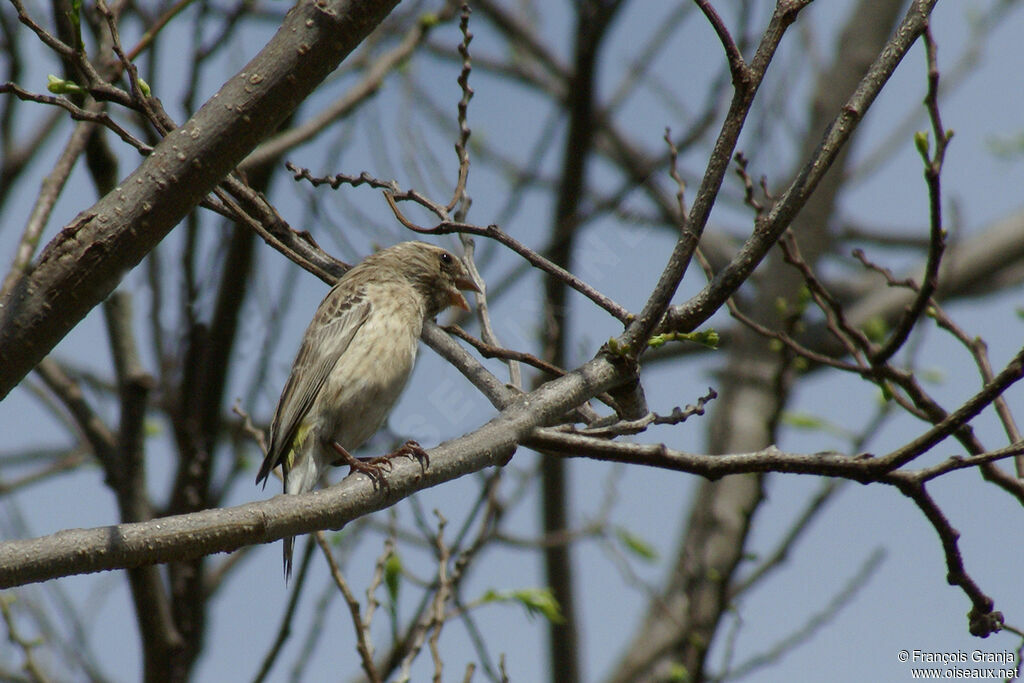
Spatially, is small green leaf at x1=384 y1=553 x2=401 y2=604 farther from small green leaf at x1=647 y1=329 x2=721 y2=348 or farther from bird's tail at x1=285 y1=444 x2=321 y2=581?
small green leaf at x1=647 y1=329 x2=721 y2=348

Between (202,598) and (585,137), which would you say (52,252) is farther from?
(585,137)

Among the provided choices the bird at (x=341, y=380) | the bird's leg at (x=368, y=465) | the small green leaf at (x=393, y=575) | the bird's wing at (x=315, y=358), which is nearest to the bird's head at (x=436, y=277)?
the bird at (x=341, y=380)

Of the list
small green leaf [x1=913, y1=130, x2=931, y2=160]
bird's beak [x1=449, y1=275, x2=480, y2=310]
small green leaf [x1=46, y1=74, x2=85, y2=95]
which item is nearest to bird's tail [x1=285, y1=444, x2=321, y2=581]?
bird's beak [x1=449, y1=275, x2=480, y2=310]

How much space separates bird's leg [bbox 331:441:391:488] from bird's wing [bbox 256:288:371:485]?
0.25 m

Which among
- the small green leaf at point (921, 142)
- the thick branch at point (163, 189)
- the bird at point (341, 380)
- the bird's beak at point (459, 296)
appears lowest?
the thick branch at point (163, 189)

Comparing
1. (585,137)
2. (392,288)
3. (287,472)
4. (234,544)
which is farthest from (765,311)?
(234,544)

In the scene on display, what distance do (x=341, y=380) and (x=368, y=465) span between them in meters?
1.76

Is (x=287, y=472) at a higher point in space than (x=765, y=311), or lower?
lower

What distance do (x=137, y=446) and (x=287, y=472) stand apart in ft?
3.33

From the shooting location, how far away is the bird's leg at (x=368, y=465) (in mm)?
2975

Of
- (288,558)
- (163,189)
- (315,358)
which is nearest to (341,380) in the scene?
(315,358)

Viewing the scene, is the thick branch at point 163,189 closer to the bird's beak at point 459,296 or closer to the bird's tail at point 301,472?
the bird's tail at point 301,472

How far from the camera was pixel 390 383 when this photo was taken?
5355mm

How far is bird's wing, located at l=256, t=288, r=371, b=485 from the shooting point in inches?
206
